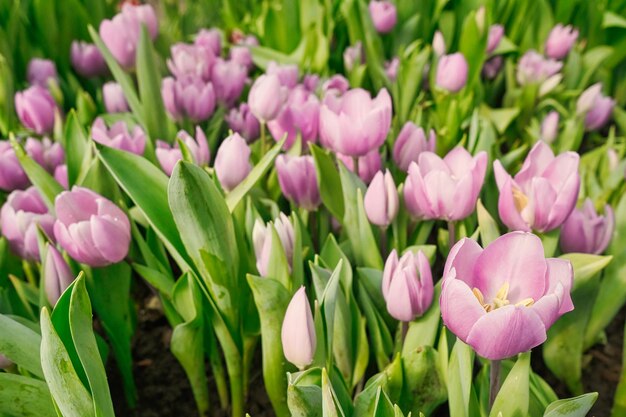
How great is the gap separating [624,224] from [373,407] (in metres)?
0.71

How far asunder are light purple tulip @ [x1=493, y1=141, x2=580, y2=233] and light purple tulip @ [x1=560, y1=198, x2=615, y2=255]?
0.13 m

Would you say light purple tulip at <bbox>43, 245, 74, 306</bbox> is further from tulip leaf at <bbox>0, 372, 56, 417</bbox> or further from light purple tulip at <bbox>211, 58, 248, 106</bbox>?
light purple tulip at <bbox>211, 58, 248, 106</bbox>

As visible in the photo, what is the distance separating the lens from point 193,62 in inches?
66.2

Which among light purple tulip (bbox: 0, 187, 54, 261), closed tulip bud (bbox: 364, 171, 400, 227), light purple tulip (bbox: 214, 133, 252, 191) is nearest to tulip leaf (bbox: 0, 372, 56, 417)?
light purple tulip (bbox: 0, 187, 54, 261)

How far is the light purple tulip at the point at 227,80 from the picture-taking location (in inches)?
64.0

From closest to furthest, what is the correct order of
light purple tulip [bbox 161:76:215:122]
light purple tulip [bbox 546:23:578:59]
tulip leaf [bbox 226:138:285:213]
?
1. tulip leaf [bbox 226:138:285:213]
2. light purple tulip [bbox 161:76:215:122]
3. light purple tulip [bbox 546:23:578:59]

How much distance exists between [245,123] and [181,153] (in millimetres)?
331

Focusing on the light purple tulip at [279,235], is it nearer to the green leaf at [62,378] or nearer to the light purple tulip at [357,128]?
the light purple tulip at [357,128]

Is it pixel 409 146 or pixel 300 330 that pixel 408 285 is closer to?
pixel 300 330

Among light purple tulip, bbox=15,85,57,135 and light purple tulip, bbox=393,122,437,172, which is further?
light purple tulip, bbox=15,85,57,135

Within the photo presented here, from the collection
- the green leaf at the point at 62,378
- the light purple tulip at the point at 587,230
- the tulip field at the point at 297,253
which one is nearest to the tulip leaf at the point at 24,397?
the tulip field at the point at 297,253

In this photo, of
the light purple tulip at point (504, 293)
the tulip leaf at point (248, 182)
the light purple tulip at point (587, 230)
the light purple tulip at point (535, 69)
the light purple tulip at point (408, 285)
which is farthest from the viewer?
the light purple tulip at point (535, 69)

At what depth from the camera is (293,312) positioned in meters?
0.86

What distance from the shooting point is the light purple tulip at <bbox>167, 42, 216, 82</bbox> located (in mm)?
1673
